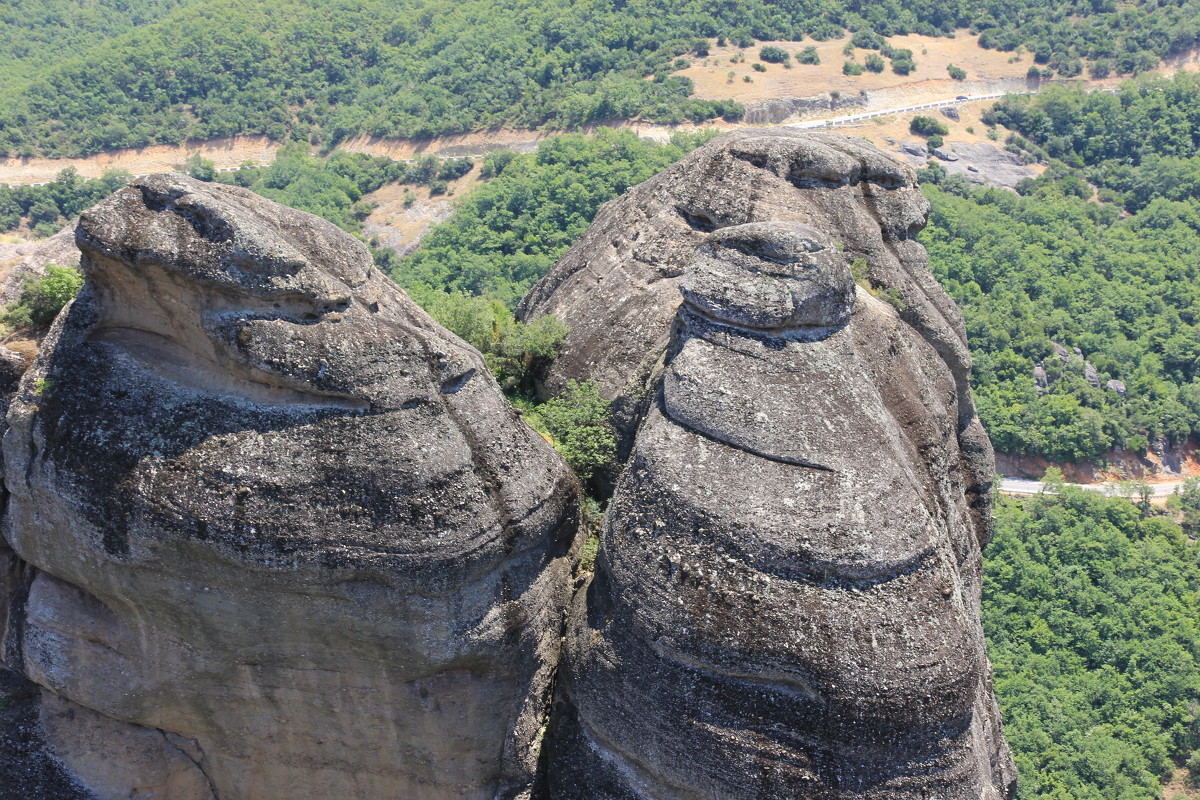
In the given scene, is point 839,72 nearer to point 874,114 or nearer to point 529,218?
point 874,114

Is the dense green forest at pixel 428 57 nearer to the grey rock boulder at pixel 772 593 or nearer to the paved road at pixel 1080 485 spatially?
the paved road at pixel 1080 485

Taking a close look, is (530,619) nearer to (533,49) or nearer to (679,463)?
(679,463)

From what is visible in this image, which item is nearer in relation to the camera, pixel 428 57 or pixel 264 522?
pixel 264 522

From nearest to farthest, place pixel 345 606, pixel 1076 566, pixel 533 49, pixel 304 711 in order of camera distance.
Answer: pixel 345 606 < pixel 304 711 < pixel 1076 566 < pixel 533 49

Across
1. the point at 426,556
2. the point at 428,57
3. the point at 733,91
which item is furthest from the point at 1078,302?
the point at 428,57

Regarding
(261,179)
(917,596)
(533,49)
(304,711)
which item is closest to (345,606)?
(304,711)
